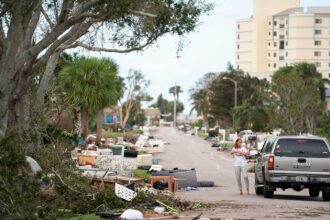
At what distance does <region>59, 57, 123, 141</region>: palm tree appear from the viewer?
164 ft

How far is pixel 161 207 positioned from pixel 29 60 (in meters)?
5.54

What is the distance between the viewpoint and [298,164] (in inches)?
928

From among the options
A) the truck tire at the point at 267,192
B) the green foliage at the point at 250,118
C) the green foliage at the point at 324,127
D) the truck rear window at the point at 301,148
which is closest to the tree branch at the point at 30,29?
the truck rear window at the point at 301,148

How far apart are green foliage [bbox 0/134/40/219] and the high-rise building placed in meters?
152

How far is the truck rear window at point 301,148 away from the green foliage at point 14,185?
11.5 metres

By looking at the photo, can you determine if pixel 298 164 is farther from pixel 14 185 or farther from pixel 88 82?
pixel 88 82

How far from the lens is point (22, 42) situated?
22.0 meters

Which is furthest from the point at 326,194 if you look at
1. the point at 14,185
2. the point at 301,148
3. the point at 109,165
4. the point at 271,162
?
the point at 14,185

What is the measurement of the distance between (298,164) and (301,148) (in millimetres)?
560

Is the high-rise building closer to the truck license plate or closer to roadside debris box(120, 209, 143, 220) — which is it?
the truck license plate

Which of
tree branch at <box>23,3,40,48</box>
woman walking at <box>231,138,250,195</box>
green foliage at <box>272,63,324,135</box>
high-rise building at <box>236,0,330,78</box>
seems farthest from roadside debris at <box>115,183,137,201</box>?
high-rise building at <box>236,0,330,78</box>

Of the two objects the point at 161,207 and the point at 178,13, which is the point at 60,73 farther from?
the point at 161,207

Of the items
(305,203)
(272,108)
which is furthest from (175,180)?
(272,108)

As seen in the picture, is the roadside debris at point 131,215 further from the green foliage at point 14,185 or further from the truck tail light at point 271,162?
the truck tail light at point 271,162
